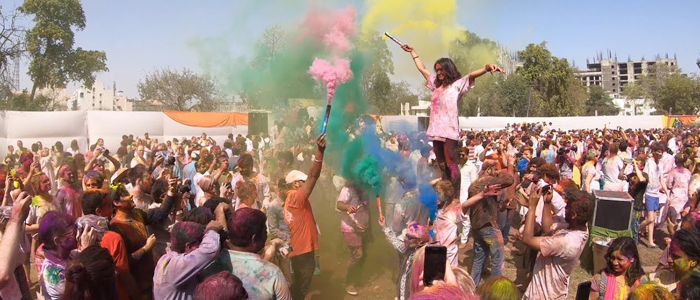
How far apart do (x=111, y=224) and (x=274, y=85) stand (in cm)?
446

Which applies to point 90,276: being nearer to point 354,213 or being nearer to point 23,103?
point 354,213

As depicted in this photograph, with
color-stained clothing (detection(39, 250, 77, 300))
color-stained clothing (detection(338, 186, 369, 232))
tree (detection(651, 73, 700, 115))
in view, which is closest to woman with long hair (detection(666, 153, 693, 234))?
color-stained clothing (detection(338, 186, 369, 232))

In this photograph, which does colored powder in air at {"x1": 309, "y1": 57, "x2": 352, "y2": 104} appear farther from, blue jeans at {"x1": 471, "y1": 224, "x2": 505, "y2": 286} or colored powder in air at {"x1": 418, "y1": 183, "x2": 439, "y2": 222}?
blue jeans at {"x1": 471, "y1": 224, "x2": 505, "y2": 286}

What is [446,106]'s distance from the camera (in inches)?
221

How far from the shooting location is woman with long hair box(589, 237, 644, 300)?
3469 millimetres

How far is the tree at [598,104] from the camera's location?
269ft

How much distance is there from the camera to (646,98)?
83.2 meters

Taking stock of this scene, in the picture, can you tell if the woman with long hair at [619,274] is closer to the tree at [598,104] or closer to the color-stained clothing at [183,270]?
the color-stained clothing at [183,270]

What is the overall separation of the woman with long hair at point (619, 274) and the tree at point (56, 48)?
30853 millimetres

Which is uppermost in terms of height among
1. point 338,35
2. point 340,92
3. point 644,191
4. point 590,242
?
point 338,35

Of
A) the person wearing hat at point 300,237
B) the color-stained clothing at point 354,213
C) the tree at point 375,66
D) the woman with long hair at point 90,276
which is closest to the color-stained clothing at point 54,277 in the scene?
the woman with long hair at point 90,276

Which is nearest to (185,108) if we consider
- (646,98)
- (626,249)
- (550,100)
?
(626,249)

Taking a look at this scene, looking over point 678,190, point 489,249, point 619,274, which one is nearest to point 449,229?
point 489,249

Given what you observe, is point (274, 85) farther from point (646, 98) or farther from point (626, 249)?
point (646, 98)
